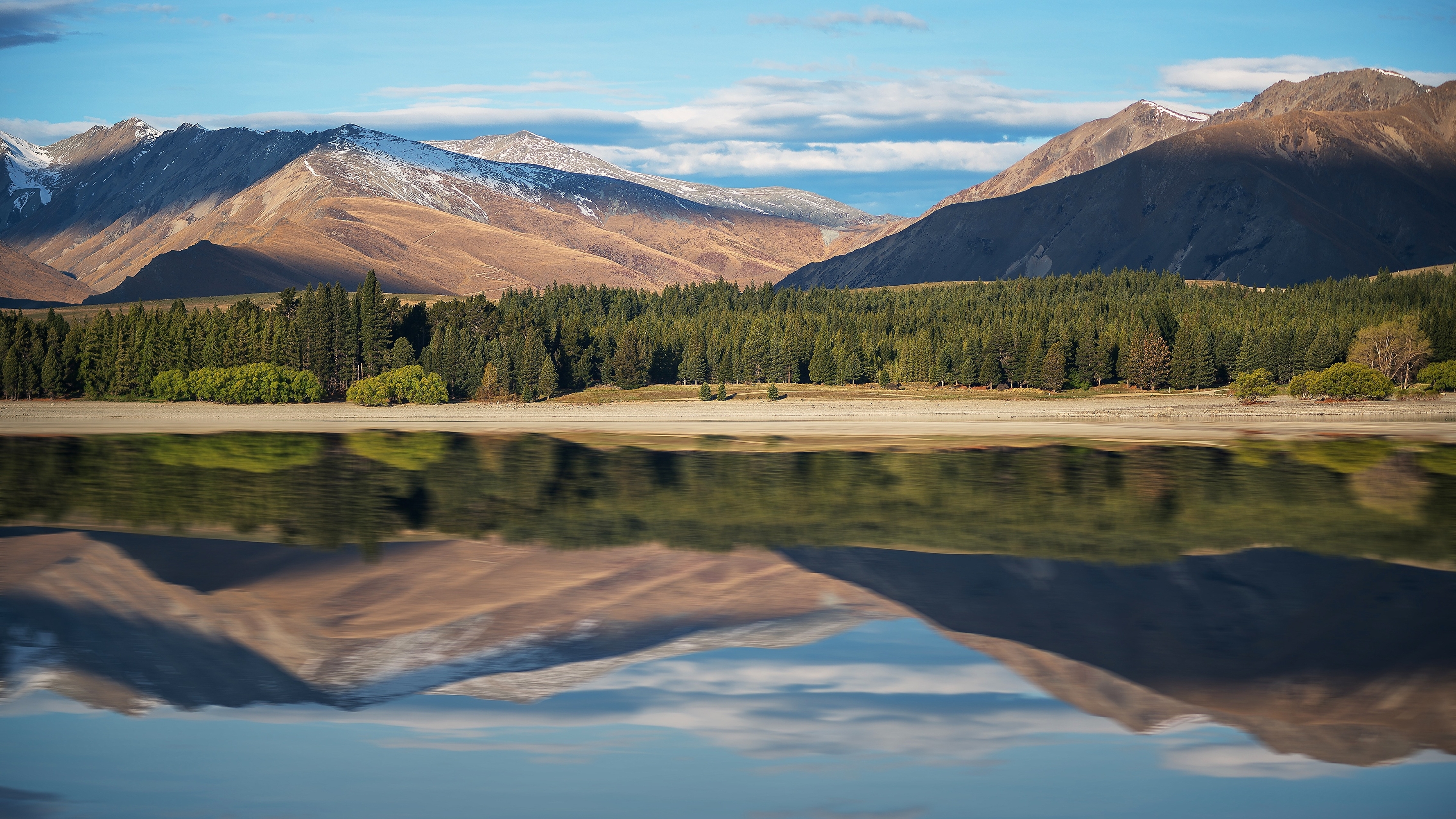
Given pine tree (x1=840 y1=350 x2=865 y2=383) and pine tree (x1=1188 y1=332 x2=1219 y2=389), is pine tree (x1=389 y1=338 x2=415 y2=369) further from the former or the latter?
pine tree (x1=1188 y1=332 x2=1219 y2=389)

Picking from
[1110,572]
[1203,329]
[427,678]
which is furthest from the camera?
[1203,329]

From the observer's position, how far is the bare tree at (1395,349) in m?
132

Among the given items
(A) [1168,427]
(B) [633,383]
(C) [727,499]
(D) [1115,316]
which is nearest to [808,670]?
(C) [727,499]

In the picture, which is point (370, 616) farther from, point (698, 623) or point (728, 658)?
point (728, 658)

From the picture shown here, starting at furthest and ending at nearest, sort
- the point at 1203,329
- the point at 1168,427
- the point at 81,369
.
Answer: the point at 1203,329 → the point at 81,369 → the point at 1168,427

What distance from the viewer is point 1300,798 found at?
1535cm

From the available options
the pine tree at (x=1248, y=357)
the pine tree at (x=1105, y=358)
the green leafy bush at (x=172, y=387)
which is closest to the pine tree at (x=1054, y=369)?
the pine tree at (x=1105, y=358)

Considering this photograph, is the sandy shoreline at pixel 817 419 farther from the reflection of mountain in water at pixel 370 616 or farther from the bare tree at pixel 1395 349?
the reflection of mountain in water at pixel 370 616

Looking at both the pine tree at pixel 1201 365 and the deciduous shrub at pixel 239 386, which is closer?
the deciduous shrub at pixel 239 386

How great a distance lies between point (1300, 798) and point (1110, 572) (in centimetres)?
1497

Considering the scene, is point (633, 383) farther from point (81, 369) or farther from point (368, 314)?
point (81, 369)

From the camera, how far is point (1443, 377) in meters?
126

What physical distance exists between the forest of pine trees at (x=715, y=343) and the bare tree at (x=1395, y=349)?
6.36 meters

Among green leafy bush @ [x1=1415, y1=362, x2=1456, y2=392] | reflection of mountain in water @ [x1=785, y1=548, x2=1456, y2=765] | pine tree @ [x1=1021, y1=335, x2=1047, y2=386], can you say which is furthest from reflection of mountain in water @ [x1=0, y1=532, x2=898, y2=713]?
pine tree @ [x1=1021, y1=335, x2=1047, y2=386]
